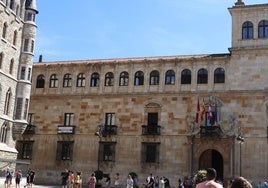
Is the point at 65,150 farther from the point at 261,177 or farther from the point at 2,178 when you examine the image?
the point at 261,177

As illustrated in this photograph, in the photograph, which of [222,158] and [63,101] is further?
[63,101]

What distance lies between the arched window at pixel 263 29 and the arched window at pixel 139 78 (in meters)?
12.4

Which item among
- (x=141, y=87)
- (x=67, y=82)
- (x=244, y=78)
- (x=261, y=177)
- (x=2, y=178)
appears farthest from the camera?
(x=67, y=82)

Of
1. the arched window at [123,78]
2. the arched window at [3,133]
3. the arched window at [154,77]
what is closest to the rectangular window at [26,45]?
the arched window at [3,133]

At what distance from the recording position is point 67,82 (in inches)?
1844

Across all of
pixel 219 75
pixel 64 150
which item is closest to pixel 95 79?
pixel 64 150

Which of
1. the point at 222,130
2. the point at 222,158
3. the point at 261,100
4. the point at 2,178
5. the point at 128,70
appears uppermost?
the point at 128,70

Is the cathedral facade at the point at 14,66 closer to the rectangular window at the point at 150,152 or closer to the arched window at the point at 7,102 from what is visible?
the arched window at the point at 7,102

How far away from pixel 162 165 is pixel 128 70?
10.6 meters

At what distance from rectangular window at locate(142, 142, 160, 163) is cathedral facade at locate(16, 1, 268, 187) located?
0.10 meters

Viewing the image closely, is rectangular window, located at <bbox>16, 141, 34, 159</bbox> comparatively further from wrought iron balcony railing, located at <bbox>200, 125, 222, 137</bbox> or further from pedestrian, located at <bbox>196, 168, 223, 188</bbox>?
pedestrian, located at <bbox>196, 168, 223, 188</bbox>

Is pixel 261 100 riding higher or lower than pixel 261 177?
higher

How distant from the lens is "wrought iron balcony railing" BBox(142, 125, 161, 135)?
41.6 metres

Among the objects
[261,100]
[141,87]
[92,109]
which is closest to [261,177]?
[261,100]
